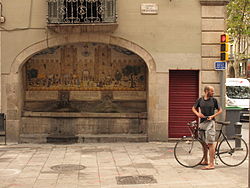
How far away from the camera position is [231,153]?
32.0ft

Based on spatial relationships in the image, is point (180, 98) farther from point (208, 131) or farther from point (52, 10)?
point (52, 10)

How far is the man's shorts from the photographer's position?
363 inches

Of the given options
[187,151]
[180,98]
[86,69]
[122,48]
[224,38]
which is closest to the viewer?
[187,151]

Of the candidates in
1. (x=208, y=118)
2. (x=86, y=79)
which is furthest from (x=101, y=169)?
(x=86, y=79)

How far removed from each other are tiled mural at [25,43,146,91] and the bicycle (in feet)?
16.6

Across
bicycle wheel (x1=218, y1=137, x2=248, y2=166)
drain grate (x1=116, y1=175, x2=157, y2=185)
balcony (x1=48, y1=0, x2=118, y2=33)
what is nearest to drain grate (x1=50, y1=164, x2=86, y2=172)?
drain grate (x1=116, y1=175, x2=157, y2=185)

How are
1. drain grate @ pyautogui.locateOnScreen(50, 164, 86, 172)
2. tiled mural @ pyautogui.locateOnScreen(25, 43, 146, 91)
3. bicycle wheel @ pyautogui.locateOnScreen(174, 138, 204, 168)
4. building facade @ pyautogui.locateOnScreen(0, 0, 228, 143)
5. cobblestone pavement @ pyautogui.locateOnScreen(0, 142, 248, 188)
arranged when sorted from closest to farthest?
1. cobblestone pavement @ pyautogui.locateOnScreen(0, 142, 248, 188)
2. drain grate @ pyautogui.locateOnScreen(50, 164, 86, 172)
3. bicycle wheel @ pyautogui.locateOnScreen(174, 138, 204, 168)
4. building facade @ pyautogui.locateOnScreen(0, 0, 228, 143)
5. tiled mural @ pyautogui.locateOnScreen(25, 43, 146, 91)

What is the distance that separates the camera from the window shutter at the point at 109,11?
12750 millimetres

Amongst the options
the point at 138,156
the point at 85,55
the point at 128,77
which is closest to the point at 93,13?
the point at 85,55

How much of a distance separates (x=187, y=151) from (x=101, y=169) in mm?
2063

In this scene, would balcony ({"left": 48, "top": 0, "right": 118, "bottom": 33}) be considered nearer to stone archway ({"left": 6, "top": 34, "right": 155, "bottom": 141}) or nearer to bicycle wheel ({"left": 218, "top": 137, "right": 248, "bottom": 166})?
stone archway ({"left": 6, "top": 34, "right": 155, "bottom": 141})

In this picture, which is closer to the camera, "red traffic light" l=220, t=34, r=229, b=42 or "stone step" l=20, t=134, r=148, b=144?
"red traffic light" l=220, t=34, r=229, b=42

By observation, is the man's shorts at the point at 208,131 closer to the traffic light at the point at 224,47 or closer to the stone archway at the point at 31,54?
the traffic light at the point at 224,47

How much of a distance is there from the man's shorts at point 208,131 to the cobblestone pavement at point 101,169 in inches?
26.5
